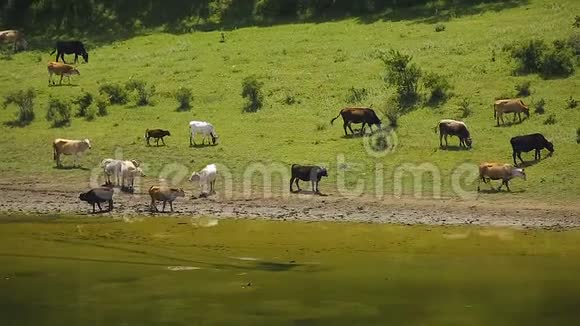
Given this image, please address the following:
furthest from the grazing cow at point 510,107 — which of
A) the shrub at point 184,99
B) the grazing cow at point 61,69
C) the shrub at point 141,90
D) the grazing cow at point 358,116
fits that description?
the grazing cow at point 61,69

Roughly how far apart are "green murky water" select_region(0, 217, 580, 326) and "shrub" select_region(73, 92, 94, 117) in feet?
33.2

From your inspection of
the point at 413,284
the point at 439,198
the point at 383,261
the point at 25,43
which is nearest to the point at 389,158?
the point at 439,198

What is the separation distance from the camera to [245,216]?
86.9 ft

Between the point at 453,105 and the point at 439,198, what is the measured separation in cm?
770

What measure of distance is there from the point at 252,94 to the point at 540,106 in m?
8.98

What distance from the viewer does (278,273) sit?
20719 mm

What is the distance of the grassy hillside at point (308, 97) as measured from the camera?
3052cm

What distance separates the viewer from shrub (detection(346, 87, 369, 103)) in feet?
118

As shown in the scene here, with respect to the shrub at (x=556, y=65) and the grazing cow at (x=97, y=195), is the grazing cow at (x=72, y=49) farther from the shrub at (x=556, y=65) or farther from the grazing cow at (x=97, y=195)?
the grazing cow at (x=97, y=195)

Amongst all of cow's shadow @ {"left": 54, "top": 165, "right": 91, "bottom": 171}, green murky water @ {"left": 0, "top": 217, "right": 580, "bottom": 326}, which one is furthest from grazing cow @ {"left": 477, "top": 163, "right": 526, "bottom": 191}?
cow's shadow @ {"left": 54, "top": 165, "right": 91, "bottom": 171}

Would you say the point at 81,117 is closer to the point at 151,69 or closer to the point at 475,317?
the point at 151,69

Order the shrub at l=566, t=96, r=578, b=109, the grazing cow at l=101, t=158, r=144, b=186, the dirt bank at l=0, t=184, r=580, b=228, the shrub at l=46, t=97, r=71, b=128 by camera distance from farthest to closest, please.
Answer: the shrub at l=46, t=97, r=71, b=128
the shrub at l=566, t=96, r=578, b=109
the grazing cow at l=101, t=158, r=144, b=186
the dirt bank at l=0, t=184, r=580, b=228

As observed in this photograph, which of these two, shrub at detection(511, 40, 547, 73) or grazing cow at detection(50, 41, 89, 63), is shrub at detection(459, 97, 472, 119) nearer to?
shrub at detection(511, 40, 547, 73)

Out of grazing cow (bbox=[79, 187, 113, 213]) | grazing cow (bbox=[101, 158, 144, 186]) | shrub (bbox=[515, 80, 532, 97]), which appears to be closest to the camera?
grazing cow (bbox=[79, 187, 113, 213])
